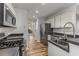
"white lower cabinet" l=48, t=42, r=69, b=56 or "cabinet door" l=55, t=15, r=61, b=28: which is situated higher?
"cabinet door" l=55, t=15, r=61, b=28

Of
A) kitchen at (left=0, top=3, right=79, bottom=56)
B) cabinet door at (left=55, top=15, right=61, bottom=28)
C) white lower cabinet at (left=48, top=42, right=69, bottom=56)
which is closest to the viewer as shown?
white lower cabinet at (left=48, top=42, right=69, bottom=56)

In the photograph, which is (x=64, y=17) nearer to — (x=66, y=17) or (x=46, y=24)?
(x=66, y=17)

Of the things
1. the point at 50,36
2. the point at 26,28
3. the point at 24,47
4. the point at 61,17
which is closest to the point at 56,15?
the point at 61,17

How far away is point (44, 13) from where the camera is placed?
1508 millimetres

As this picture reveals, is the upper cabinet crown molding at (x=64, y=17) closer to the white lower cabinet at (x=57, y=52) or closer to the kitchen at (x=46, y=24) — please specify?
the kitchen at (x=46, y=24)

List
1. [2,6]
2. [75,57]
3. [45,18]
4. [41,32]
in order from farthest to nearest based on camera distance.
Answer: [41,32] → [45,18] → [75,57] → [2,6]

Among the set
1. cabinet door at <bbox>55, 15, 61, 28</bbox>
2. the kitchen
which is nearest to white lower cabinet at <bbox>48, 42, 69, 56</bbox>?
the kitchen

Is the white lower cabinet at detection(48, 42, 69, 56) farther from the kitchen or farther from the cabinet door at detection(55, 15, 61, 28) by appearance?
the cabinet door at detection(55, 15, 61, 28)

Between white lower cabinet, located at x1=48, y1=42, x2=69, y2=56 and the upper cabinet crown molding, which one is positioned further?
the upper cabinet crown molding

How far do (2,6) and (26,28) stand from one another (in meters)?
0.84

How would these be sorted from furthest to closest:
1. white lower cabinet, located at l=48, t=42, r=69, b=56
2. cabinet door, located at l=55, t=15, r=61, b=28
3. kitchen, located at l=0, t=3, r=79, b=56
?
cabinet door, located at l=55, t=15, r=61, b=28 < kitchen, located at l=0, t=3, r=79, b=56 < white lower cabinet, located at l=48, t=42, r=69, b=56

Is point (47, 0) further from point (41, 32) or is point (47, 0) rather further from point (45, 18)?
point (41, 32)

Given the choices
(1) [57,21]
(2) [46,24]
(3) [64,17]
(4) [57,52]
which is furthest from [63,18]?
(4) [57,52]

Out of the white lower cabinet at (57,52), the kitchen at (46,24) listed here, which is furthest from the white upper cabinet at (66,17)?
the white lower cabinet at (57,52)
